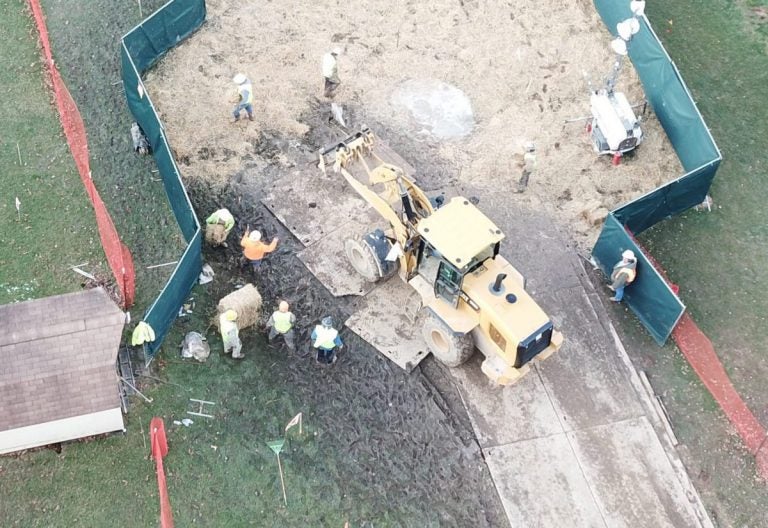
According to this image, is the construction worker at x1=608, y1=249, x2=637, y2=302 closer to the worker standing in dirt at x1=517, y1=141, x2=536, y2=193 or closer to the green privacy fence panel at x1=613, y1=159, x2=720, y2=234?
the green privacy fence panel at x1=613, y1=159, x2=720, y2=234

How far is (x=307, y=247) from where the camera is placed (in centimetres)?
1623

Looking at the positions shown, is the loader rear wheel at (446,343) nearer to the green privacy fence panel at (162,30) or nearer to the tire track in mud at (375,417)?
the tire track in mud at (375,417)

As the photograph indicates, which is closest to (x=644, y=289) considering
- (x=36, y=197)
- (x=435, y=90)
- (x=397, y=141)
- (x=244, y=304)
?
(x=397, y=141)

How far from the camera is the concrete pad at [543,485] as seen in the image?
513 inches

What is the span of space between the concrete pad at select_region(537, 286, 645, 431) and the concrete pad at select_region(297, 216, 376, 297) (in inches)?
145

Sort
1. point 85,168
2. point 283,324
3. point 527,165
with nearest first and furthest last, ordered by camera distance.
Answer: point 283,324 → point 527,165 → point 85,168

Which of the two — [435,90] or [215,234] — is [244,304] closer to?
[215,234]

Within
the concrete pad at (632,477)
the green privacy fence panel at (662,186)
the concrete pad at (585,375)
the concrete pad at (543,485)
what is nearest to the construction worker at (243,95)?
the concrete pad at (585,375)

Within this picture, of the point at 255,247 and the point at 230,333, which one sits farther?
the point at 255,247

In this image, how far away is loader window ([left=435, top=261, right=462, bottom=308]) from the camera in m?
13.4

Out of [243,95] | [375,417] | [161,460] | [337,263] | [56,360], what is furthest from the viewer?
[243,95]

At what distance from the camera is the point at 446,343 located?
46.6ft

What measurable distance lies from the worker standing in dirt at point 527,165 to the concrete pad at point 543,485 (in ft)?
18.2

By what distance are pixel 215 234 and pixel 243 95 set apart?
141 inches
